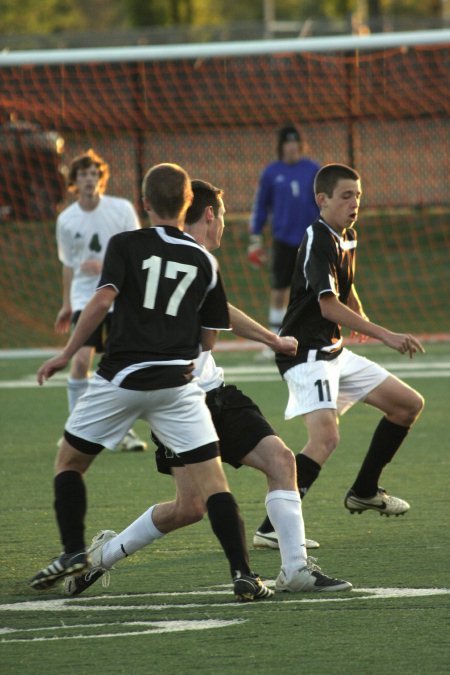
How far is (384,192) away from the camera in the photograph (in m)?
19.6

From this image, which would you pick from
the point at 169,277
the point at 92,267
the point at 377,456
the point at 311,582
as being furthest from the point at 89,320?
the point at 92,267

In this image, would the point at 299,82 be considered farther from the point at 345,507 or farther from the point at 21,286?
the point at 345,507

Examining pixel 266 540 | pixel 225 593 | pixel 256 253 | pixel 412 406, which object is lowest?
pixel 266 540

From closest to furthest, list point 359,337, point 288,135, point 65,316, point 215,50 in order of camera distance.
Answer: point 359,337
point 65,316
point 288,135
point 215,50

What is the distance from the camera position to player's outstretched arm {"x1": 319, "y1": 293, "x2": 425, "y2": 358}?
19.3 ft

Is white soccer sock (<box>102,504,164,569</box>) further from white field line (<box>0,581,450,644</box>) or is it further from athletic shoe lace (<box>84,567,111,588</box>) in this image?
white field line (<box>0,581,450,644</box>)

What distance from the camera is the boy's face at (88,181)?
8852mm

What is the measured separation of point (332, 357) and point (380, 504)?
2.51 feet

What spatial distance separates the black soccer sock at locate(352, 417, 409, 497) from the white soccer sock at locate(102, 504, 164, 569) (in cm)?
146

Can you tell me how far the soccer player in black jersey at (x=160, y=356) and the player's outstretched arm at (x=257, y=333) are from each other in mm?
314

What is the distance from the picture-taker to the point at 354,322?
5992 mm

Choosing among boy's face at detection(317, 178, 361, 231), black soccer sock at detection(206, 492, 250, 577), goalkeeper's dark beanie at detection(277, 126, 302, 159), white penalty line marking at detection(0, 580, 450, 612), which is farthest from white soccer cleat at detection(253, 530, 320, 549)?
goalkeeper's dark beanie at detection(277, 126, 302, 159)

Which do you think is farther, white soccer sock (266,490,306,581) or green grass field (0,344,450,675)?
white soccer sock (266,490,306,581)

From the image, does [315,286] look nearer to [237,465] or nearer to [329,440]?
[329,440]
